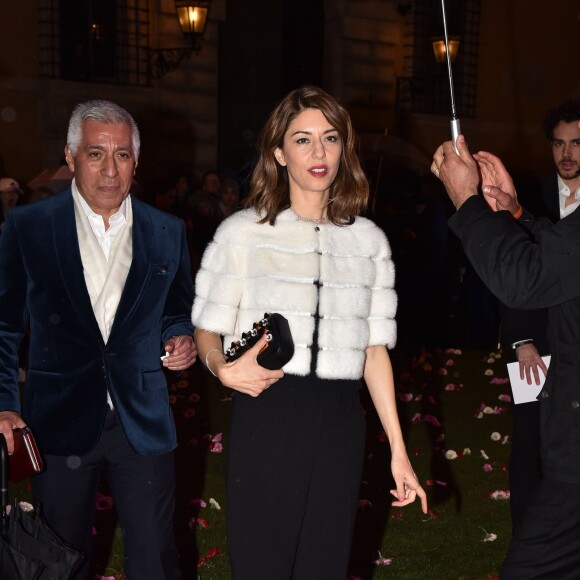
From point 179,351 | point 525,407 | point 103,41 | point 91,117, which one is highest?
point 103,41

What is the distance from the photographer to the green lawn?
561cm

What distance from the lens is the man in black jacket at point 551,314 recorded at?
3.15m

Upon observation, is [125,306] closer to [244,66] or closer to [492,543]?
[492,543]

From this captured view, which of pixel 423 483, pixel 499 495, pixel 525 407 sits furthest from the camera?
pixel 423 483

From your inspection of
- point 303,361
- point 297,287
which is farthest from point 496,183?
point 303,361

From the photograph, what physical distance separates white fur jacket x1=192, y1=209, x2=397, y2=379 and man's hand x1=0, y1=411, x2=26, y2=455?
2.56ft

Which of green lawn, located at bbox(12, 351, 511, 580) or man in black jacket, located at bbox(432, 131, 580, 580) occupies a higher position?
man in black jacket, located at bbox(432, 131, 580, 580)

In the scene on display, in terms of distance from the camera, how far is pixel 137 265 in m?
3.82

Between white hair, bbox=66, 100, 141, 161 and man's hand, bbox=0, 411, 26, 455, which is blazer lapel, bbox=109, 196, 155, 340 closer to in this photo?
white hair, bbox=66, 100, 141, 161

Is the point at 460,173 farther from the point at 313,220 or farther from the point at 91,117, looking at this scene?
the point at 91,117

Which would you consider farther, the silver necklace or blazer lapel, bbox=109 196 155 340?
blazer lapel, bbox=109 196 155 340

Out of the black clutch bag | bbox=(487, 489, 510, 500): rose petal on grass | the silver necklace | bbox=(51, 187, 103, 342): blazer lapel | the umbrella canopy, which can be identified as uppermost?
the umbrella canopy

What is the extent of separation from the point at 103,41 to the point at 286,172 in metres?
13.2

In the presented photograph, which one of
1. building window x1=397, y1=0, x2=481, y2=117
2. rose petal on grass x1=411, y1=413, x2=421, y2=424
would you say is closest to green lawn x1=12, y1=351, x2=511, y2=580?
rose petal on grass x1=411, y1=413, x2=421, y2=424
